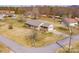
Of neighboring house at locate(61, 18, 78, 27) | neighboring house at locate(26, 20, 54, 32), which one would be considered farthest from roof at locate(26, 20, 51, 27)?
neighboring house at locate(61, 18, 78, 27)

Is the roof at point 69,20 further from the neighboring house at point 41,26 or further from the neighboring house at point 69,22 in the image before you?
the neighboring house at point 41,26

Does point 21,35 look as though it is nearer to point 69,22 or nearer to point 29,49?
point 29,49

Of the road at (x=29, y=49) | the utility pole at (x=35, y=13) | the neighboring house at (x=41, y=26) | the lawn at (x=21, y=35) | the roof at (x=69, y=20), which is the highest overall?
the utility pole at (x=35, y=13)

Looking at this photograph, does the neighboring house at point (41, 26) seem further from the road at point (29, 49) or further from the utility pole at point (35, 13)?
A: the road at point (29, 49)

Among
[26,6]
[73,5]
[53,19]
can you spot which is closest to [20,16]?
[26,6]

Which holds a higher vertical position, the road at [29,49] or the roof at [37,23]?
the roof at [37,23]

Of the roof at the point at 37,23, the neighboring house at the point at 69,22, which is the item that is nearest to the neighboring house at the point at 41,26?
the roof at the point at 37,23

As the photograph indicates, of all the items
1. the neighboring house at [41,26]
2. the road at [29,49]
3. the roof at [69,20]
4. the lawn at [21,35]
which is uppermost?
the roof at [69,20]

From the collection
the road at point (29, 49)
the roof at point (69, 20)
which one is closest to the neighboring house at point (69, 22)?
the roof at point (69, 20)

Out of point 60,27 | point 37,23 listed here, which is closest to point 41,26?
point 37,23

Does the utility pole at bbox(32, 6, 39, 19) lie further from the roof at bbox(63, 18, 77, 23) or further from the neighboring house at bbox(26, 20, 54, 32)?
the roof at bbox(63, 18, 77, 23)
